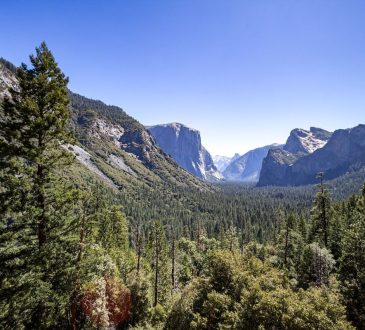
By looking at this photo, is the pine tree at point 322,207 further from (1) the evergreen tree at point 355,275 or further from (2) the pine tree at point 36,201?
(2) the pine tree at point 36,201

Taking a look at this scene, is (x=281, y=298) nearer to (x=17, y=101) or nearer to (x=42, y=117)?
(x=42, y=117)

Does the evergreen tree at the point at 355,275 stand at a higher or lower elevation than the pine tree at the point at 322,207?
lower

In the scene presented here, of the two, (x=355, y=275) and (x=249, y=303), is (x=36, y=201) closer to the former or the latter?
(x=249, y=303)

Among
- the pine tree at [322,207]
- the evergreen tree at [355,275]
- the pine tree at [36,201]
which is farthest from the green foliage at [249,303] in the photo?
the pine tree at [322,207]

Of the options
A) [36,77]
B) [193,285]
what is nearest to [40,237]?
[36,77]

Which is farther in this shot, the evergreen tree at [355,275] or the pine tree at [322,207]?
the pine tree at [322,207]

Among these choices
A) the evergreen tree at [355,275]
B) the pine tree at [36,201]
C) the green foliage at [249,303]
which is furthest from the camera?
the evergreen tree at [355,275]

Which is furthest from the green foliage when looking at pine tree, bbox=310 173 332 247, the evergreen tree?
pine tree, bbox=310 173 332 247

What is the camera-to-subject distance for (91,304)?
85.6 ft

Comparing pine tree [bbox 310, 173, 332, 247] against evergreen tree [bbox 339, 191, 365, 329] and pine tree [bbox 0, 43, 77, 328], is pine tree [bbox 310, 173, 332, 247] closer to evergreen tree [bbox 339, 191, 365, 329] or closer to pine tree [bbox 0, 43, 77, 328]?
evergreen tree [bbox 339, 191, 365, 329]

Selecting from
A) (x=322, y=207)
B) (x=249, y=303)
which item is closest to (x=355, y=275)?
(x=322, y=207)

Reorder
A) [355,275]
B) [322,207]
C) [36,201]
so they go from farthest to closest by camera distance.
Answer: [322,207], [355,275], [36,201]

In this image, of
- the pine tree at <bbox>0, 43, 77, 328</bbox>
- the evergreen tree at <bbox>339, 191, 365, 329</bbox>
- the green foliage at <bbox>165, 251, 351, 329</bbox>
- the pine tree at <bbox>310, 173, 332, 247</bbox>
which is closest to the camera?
the green foliage at <bbox>165, 251, 351, 329</bbox>

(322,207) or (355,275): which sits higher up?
(322,207)
